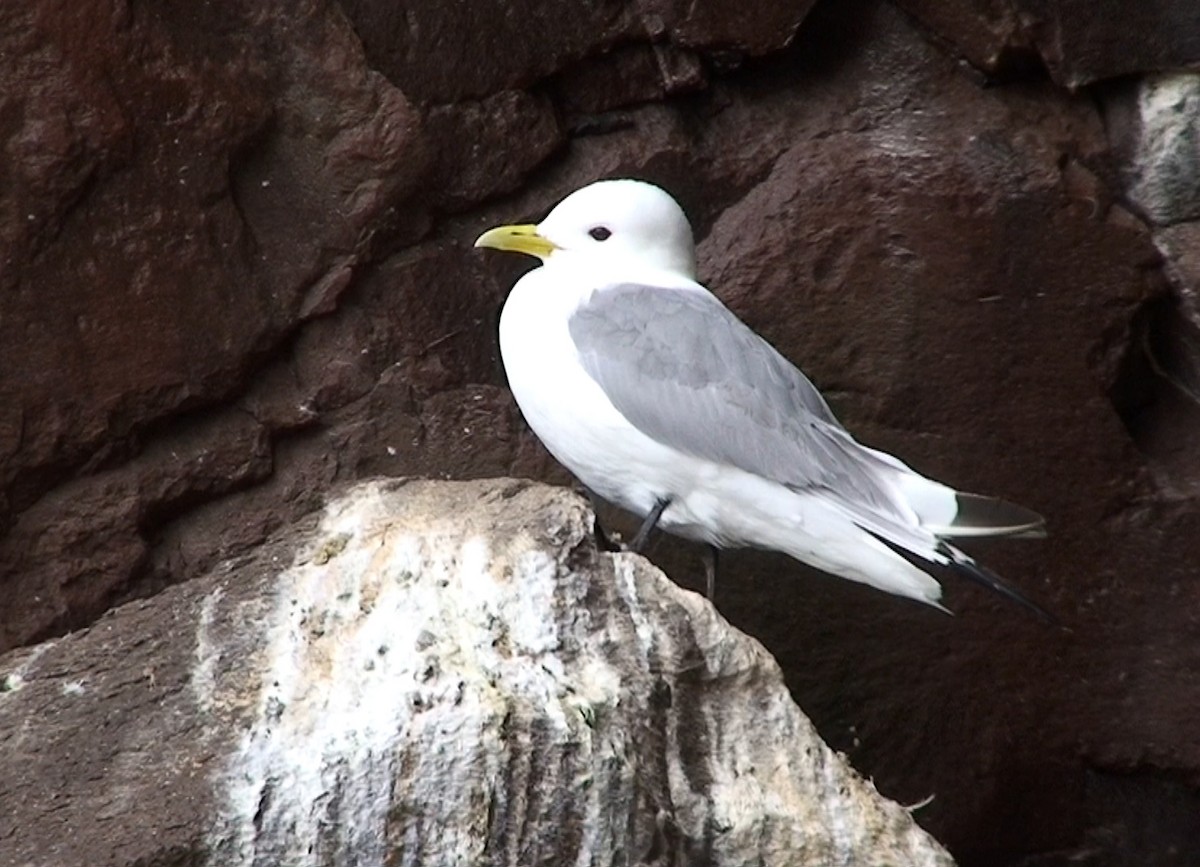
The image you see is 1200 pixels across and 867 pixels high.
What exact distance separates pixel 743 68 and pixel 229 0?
36.1 inches

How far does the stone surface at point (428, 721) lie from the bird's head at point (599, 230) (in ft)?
2.06

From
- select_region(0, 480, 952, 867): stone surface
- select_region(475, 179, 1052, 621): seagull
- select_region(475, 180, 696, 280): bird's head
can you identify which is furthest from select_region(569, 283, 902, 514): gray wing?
select_region(0, 480, 952, 867): stone surface

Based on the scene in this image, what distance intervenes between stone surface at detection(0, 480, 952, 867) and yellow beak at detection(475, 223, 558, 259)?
62 cm

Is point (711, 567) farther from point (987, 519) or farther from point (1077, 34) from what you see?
point (1077, 34)

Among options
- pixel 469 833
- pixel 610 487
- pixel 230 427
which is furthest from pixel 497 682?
pixel 230 427

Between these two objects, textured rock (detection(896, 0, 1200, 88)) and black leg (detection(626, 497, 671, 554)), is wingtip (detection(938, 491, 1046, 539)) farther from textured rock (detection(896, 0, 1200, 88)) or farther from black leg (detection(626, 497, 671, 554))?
textured rock (detection(896, 0, 1200, 88))

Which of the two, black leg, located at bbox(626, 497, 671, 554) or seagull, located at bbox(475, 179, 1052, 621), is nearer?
seagull, located at bbox(475, 179, 1052, 621)

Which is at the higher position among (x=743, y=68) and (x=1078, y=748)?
(x=743, y=68)

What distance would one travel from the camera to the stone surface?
2133mm

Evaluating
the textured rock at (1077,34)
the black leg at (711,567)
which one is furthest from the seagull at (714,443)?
the textured rock at (1077,34)

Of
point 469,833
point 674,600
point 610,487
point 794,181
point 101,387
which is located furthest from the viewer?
point 794,181

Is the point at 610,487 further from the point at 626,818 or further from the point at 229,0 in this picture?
the point at 229,0

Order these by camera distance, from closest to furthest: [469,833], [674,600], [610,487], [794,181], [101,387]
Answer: [469,833] < [674,600] < [610,487] < [101,387] < [794,181]

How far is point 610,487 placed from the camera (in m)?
2.86
